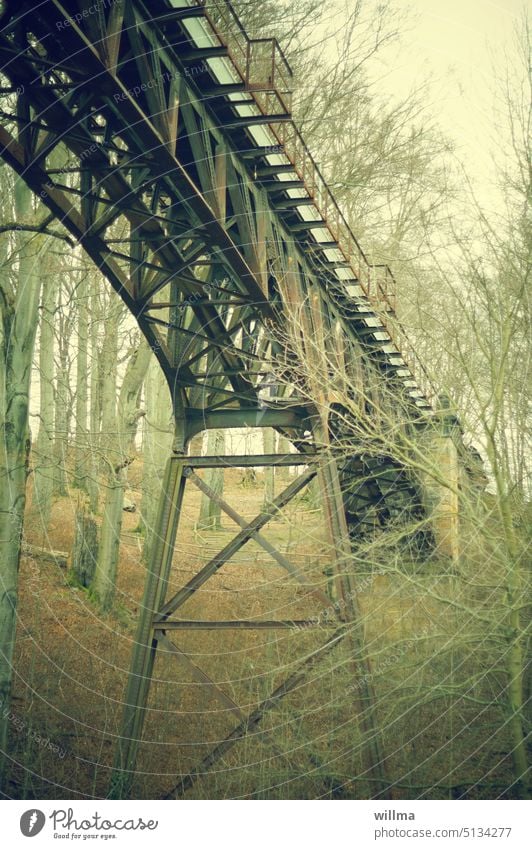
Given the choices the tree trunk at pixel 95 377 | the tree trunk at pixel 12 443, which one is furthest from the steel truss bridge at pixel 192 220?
the tree trunk at pixel 95 377

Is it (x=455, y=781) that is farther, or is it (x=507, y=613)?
(x=455, y=781)

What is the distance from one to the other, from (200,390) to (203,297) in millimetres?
1646

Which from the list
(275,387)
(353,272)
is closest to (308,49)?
(353,272)

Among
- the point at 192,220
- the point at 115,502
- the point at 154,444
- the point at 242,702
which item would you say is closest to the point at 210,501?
the point at 154,444

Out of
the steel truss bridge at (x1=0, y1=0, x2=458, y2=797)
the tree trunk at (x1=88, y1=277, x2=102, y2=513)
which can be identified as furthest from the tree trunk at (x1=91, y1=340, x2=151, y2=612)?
the steel truss bridge at (x1=0, y1=0, x2=458, y2=797)

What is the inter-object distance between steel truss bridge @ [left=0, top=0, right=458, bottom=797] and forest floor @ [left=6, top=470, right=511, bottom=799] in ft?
2.50

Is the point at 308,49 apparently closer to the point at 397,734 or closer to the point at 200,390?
the point at 200,390

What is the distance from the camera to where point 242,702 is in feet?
51.3

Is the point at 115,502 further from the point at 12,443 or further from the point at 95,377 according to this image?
the point at 95,377

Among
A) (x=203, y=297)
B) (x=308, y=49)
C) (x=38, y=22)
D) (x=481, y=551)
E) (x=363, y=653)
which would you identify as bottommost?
(x=363, y=653)

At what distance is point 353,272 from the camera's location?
12.2 m

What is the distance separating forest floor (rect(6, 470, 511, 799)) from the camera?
11.1 metres

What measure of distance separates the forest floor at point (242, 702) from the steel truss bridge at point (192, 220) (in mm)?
762

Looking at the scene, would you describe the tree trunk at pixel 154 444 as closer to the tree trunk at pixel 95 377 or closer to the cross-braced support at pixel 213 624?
the tree trunk at pixel 95 377
